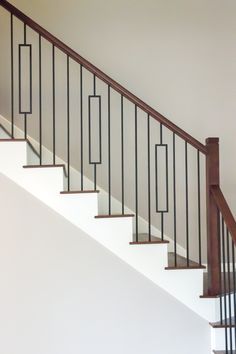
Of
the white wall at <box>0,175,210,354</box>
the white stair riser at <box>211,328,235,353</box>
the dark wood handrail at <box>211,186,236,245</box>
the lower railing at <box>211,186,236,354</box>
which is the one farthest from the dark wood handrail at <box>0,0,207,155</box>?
the white stair riser at <box>211,328,235,353</box>

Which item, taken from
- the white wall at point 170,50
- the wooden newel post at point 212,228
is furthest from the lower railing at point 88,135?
the wooden newel post at point 212,228

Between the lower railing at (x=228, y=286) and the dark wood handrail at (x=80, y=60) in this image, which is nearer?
the lower railing at (x=228, y=286)

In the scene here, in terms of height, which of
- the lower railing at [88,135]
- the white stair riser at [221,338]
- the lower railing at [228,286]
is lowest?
the white stair riser at [221,338]

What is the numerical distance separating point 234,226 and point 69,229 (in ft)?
3.83

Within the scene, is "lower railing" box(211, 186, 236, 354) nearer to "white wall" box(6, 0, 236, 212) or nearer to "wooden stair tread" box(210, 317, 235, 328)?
"wooden stair tread" box(210, 317, 235, 328)

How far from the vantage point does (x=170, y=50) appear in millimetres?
4277

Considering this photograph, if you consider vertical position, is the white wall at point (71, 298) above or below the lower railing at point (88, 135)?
below

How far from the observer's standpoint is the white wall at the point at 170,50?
4.20 m

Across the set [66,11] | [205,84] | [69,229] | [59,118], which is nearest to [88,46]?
[66,11]

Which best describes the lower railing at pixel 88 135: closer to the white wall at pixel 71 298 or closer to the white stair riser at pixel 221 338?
the white wall at pixel 71 298

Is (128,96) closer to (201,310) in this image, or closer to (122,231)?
(122,231)

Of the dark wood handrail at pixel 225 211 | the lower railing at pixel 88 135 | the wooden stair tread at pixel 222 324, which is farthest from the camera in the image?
the lower railing at pixel 88 135

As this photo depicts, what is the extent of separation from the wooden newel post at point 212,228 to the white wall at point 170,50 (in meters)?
1.26

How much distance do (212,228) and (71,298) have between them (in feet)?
3.74
